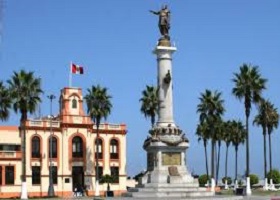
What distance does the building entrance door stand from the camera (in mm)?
87688

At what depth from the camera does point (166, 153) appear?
49.0m

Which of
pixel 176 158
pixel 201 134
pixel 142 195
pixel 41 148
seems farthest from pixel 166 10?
pixel 201 134

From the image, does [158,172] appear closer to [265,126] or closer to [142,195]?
[142,195]

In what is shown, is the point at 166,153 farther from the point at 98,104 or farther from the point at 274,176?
the point at 274,176

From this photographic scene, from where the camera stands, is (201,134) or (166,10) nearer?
(166,10)

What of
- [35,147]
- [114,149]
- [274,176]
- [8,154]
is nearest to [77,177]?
[114,149]

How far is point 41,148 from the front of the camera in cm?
8494

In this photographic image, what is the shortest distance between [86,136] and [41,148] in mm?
7106

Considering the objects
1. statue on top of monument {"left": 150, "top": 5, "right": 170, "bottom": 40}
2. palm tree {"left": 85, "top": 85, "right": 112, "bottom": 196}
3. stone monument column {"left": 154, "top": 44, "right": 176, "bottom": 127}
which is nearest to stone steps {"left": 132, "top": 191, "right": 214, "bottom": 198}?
stone monument column {"left": 154, "top": 44, "right": 176, "bottom": 127}

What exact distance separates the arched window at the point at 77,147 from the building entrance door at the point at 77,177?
6.05 feet

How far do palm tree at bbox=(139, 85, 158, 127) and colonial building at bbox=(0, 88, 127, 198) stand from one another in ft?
28.9

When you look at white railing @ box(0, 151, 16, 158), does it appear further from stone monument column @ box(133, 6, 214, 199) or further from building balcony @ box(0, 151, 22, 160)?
stone monument column @ box(133, 6, 214, 199)

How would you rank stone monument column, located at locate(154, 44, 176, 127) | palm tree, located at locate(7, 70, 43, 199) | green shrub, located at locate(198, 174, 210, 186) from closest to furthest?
1. stone monument column, located at locate(154, 44, 176, 127)
2. palm tree, located at locate(7, 70, 43, 199)
3. green shrub, located at locate(198, 174, 210, 186)

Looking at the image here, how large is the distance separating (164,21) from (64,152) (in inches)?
1518
